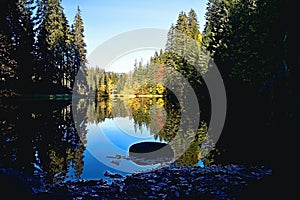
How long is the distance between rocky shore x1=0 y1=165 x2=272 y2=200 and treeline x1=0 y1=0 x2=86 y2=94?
90.4 feet

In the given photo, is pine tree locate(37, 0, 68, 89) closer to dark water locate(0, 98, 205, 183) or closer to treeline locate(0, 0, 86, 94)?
treeline locate(0, 0, 86, 94)

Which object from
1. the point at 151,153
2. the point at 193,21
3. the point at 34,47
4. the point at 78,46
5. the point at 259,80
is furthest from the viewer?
the point at 78,46

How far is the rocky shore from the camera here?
674 centimetres

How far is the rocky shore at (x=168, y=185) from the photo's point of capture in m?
6.74

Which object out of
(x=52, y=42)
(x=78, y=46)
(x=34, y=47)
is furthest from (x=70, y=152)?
(x=78, y=46)

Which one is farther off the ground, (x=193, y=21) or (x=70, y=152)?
(x=193, y=21)

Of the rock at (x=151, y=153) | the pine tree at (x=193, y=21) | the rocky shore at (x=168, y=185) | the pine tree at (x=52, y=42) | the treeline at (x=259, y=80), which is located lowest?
the rock at (x=151, y=153)

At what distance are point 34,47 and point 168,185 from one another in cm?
4096

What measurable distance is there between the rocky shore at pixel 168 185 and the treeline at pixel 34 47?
2754 cm

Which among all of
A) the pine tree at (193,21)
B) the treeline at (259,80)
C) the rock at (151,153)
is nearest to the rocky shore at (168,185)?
the treeline at (259,80)

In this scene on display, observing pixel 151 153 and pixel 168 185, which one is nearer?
pixel 168 185

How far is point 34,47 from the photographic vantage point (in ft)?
142

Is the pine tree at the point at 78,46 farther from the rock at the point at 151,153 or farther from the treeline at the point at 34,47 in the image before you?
the rock at the point at 151,153

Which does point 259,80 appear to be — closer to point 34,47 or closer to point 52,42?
point 34,47
